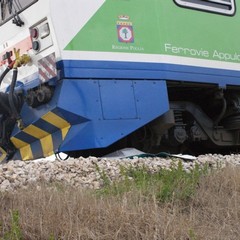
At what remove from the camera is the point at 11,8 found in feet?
21.3

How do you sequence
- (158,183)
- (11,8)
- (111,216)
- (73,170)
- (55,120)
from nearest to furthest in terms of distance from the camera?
1. (111,216)
2. (158,183)
3. (73,170)
4. (55,120)
5. (11,8)

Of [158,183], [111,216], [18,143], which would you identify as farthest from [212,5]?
[111,216]

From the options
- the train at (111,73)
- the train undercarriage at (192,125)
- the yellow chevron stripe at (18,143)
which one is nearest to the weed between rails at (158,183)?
→ the train at (111,73)

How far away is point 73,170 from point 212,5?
3.74m

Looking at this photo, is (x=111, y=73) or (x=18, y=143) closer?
(x=111, y=73)

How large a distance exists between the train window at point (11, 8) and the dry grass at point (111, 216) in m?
3.42

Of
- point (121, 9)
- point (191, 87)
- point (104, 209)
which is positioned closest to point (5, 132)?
point (121, 9)

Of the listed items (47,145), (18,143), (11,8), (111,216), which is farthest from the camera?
(11,8)

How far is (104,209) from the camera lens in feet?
9.27

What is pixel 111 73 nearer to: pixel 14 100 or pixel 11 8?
pixel 14 100

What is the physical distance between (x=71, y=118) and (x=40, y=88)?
0.57 m

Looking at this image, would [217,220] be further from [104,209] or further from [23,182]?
[23,182]

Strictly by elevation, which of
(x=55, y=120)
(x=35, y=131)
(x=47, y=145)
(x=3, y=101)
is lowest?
(x=47, y=145)

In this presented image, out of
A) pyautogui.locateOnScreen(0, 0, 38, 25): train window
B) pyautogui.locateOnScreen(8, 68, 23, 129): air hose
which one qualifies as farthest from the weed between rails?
pyautogui.locateOnScreen(0, 0, 38, 25): train window
